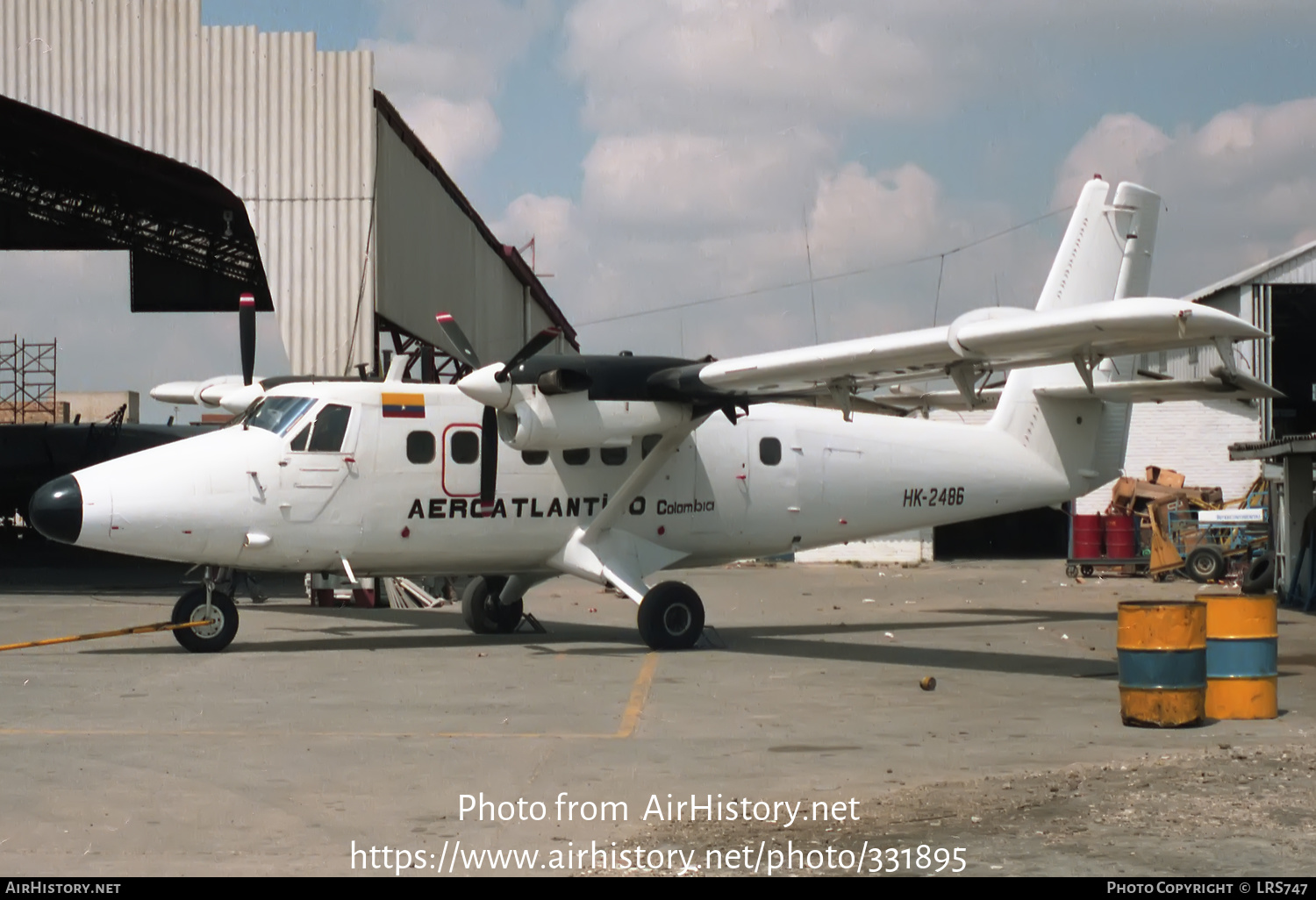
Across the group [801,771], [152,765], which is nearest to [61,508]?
[152,765]

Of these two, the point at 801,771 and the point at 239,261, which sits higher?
the point at 239,261

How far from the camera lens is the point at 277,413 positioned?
14.8m

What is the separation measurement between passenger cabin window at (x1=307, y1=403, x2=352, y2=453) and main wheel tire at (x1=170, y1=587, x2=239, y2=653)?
188 centimetres

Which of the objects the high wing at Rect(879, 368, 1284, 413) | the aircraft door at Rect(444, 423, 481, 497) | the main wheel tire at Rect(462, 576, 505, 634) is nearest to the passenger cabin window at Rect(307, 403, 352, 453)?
the aircraft door at Rect(444, 423, 481, 497)

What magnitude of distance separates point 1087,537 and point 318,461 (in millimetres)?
19408

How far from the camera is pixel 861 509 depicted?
1712 cm

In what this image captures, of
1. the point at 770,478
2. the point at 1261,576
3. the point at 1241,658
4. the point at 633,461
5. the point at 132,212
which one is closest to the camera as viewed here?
the point at 1241,658

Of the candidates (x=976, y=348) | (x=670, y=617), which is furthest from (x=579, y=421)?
(x=976, y=348)

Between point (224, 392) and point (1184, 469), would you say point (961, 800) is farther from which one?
point (1184, 469)

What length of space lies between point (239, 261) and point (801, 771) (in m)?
34.7

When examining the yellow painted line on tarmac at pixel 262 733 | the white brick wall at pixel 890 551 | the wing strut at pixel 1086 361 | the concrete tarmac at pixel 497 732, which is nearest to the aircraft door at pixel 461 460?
the concrete tarmac at pixel 497 732

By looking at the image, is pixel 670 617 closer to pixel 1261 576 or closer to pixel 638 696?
pixel 638 696

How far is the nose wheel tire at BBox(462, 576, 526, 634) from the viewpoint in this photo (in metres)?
17.1

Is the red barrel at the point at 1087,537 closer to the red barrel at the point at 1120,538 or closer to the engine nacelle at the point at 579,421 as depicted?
the red barrel at the point at 1120,538
